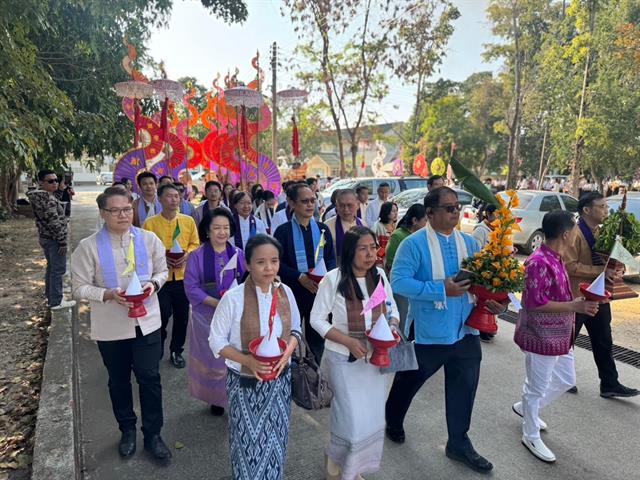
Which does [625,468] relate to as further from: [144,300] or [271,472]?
[144,300]

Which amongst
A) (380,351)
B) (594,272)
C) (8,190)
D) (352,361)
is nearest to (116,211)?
(352,361)

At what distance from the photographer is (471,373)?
288 centimetres

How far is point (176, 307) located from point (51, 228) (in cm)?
244

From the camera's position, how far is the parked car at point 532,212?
10531 mm

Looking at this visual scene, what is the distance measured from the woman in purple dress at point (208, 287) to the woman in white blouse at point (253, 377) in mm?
949

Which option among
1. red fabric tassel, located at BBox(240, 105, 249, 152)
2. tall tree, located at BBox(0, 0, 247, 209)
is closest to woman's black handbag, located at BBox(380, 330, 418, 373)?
tall tree, located at BBox(0, 0, 247, 209)

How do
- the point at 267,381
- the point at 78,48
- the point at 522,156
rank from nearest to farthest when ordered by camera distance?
the point at 267,381, the point at 78,48, the point at 522,156

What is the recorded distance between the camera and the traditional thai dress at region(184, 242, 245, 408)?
3.28 meters

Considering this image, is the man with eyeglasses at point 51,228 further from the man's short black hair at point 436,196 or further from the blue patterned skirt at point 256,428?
the man's short black hair at point 436,196

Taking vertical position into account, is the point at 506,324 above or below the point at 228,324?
below

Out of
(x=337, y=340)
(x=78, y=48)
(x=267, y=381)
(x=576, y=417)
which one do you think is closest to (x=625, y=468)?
(x=576, y=417)

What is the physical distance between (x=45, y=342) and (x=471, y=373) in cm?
449

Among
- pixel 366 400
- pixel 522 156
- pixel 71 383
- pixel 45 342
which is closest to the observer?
pixel 366 400

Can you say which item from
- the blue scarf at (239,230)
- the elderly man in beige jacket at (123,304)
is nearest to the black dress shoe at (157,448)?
the elderly man in beige jacket at (123,304)
